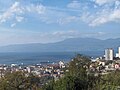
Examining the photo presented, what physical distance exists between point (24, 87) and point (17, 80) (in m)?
0.76

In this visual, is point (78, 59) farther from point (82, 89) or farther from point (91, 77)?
point (82, 89)

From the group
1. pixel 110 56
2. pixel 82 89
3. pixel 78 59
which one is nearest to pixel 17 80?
pixel 82 89

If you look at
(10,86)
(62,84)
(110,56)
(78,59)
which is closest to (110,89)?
(62,84)

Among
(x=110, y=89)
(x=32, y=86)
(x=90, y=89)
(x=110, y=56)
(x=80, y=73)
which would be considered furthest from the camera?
(x=110, y=56)

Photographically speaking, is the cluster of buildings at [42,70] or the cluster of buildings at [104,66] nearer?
the cluster of buildings at [104,66]

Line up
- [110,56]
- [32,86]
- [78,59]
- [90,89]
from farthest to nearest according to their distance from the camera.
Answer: [110,56], [78,59], [32,86], [90,89]

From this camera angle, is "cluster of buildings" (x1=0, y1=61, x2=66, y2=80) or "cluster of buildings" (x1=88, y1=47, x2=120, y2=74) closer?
"cluster of buildings" (x1=88, y1=47, x2=120, y2=74)

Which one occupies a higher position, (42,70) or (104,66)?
(104,66)

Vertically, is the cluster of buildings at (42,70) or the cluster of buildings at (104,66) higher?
the cluster of buildings at (104,66)

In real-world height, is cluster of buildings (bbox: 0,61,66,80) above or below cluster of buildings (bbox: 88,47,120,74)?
below

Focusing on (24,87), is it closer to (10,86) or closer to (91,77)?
(10,86)

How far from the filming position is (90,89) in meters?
A: 23.3

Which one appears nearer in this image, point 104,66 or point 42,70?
point 104,66

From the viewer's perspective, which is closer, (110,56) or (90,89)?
(90,89)
